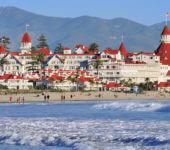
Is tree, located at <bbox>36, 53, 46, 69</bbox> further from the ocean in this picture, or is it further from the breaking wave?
the breaking wave

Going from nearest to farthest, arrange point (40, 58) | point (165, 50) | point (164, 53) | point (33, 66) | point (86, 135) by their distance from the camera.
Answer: point (86, 135) < point (33, 66) < point (40, 58) < point (164, 53) < point (165, 50)

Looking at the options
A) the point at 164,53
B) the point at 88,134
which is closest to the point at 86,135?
the point at 88,134

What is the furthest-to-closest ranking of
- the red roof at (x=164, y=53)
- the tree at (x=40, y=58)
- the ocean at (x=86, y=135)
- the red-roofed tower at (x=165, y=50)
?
the red-roofed tower at (x=165, y=50), the red roof at (x=164, y=53), the tree at (x=40, y=58), the ocean at (x=86, y=135)

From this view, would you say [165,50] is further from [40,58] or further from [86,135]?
[86,135]

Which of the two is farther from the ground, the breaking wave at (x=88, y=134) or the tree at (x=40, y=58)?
the tree at (x=40, y=58)

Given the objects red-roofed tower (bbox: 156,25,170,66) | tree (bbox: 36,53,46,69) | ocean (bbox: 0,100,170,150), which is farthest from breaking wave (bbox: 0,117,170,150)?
red-roofed tower (bbox: 156,25,170,66)

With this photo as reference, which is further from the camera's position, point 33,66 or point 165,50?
point 165,50

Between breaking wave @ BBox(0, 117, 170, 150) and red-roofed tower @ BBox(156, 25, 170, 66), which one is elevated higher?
red-roofed tower @ BBox(156, 25, 170, 66)

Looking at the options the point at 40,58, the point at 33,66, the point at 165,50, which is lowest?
the point at 33,66

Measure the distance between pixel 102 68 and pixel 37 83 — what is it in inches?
823

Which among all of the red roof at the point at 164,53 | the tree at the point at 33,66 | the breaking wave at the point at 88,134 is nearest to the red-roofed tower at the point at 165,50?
the red roof at the point at 164,53

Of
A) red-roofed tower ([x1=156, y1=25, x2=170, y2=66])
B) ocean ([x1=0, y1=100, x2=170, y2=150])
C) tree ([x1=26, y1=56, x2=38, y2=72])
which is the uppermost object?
red-roofed tower ([x1=156, y1=25, x2=170, y2=66])

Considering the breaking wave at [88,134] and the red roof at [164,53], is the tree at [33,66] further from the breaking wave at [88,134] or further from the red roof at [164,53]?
the breaking wave at [88,134]

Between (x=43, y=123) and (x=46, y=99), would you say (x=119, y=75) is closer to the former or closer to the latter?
(x=46, y=99)
